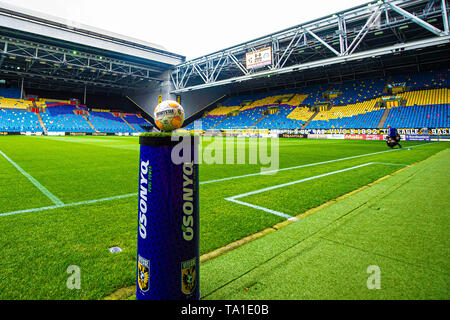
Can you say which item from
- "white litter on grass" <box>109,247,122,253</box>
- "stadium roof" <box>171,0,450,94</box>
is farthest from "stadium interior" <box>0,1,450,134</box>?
"white litter on grass" <box>109,247,122,253</box>

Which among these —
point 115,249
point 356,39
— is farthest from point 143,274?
point 356,39

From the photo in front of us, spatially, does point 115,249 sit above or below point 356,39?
below

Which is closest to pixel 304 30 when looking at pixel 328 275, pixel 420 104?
pixel 420 104

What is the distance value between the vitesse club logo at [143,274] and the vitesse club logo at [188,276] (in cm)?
19

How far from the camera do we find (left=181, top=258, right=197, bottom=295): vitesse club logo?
4.14ft

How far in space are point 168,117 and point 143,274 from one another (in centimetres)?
91

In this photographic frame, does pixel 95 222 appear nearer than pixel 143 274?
No

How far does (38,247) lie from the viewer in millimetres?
1896

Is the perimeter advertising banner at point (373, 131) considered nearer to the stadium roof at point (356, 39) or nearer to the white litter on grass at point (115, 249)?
the stadium roof at point (356, 39)

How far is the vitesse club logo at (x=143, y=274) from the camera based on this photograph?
4.11 feet

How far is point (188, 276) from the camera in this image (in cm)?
128

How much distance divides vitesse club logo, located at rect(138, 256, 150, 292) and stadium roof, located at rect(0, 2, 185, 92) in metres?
30.5

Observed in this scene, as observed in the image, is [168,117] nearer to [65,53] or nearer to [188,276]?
[188,276]

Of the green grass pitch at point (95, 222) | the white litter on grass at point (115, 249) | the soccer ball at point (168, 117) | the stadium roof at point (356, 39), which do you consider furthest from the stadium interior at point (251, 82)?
the white litter on grass at point (115, 249)
